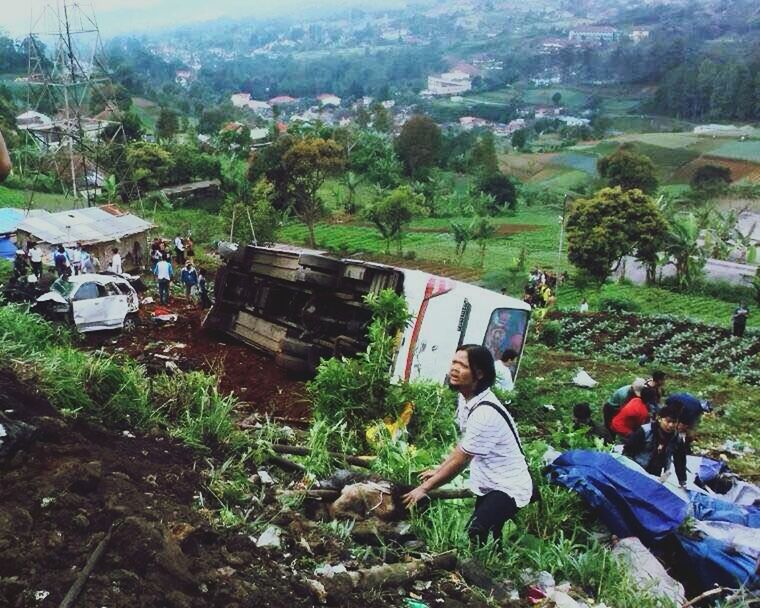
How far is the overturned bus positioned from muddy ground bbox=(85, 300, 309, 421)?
223mm

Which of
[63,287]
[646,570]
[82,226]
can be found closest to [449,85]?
[82,226]

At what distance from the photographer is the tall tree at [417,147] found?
213ft

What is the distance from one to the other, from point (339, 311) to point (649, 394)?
4.25m

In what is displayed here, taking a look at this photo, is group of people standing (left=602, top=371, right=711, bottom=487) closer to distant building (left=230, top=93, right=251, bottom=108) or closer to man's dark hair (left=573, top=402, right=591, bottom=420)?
man's dark hair (left=573, top=402, right=591, bottom=420)

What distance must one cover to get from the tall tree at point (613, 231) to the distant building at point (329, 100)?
114644mm

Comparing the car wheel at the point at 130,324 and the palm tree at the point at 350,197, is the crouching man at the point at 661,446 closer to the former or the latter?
the car wheel at the point at 130,324

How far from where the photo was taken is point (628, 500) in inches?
212

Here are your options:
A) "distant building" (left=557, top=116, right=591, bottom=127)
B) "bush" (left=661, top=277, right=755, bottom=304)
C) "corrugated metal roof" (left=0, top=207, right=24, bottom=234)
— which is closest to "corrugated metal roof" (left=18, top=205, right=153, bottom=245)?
"corrugated metal roof" (left=0, top=207, right=24, bottom=234)

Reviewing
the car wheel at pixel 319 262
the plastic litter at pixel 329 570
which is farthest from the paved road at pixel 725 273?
the plastic litter at pixel 329 570

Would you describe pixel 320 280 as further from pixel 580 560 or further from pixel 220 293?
pixel 580 560

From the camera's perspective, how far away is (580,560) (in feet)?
15.9

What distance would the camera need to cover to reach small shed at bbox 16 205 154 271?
2120 centimetres

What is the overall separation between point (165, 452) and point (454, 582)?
7.57 feet

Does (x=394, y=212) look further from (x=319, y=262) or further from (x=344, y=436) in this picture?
(x=344, y=436)
